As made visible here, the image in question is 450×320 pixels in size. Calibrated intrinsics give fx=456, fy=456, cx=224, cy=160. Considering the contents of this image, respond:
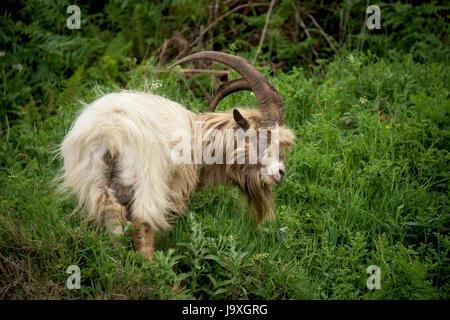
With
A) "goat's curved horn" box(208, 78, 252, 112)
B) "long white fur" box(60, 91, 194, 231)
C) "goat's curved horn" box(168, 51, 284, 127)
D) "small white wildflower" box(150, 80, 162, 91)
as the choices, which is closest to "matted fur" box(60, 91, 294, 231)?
"long white fur" box(60, 91, 194, 231)

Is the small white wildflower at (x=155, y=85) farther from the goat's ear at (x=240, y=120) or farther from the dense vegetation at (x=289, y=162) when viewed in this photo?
the goat's ear at (x=240, y=120)

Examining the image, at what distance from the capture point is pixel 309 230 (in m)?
4.52

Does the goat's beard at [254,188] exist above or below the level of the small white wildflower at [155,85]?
below

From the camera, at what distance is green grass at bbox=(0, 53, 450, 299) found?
3.65m

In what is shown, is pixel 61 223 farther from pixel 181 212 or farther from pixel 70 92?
pixel 70 92

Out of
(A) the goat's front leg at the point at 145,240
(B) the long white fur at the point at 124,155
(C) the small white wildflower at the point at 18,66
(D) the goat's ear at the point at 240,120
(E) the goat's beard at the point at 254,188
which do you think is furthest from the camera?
(C) the small white wildflower at the point at 18,66

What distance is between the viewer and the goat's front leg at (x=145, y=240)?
3.63m

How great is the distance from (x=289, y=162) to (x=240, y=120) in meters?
1.36

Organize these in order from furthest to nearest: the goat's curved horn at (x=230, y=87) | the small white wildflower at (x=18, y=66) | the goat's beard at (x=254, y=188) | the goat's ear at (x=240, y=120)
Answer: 1. the small white wildflower at (x=18, y=66)
2. the goat's curved horn at (x=230, y=87)
3. the goat's beard at (x=254, y=188)
4. the goat's ear at (x=240, y=120)

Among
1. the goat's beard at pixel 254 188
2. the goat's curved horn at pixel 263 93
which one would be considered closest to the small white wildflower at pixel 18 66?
the goat's curved horn at pixel 263 93

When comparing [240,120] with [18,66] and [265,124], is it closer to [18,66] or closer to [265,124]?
[265,124]

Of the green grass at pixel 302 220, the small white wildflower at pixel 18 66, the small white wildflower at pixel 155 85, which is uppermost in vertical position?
the small white wildflower at pixel 18 66

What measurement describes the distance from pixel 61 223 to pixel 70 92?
304cm

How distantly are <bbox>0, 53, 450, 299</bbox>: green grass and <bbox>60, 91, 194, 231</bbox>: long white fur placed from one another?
0.34 m
